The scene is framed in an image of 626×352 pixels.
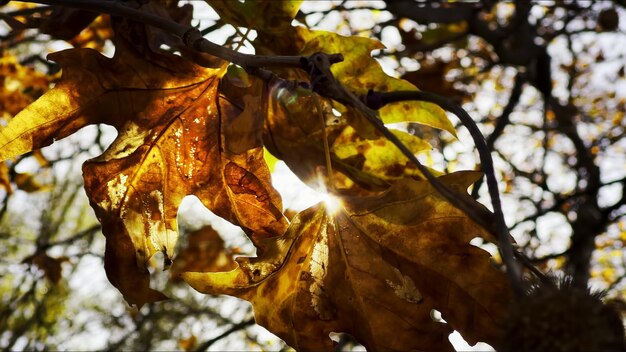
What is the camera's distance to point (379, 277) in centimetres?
106

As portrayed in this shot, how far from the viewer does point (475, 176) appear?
3.21 ft

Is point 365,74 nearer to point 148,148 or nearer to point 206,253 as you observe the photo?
point 148,148

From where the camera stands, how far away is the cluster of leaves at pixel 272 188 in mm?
999

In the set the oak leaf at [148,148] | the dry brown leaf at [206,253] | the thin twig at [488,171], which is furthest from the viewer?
the dry brown leaf at [206,253]

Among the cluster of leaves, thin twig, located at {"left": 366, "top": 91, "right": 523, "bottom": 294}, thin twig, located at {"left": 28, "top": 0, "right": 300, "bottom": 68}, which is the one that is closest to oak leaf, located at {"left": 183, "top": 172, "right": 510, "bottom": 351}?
the cluster of leaves

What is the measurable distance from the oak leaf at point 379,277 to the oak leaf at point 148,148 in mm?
88

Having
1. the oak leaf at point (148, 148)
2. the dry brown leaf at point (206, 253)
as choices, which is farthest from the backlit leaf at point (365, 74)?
the dry brown leaf at point (206, 253)

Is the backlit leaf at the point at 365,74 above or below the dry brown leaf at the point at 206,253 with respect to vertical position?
above

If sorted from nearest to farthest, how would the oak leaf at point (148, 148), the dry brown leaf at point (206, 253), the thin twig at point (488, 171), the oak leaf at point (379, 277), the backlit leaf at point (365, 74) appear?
the thin twig at point (488, 171) < the oak leaf at point (379, 277) < the oak leaf at point (148, 148) < the backlit leaf at point (365, 74) < the dry brown leaf at point (206, 253)

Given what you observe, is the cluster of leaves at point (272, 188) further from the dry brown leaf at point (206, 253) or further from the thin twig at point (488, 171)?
the dry brown leaf at point (206, 253)

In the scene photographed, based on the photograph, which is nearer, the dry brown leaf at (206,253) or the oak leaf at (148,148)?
the oak leaf at (148,148)

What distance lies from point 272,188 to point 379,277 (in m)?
0.27

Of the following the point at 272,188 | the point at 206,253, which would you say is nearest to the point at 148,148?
the point at 272,188

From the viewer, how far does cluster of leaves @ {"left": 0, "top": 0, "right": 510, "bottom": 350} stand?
1.00 metres
